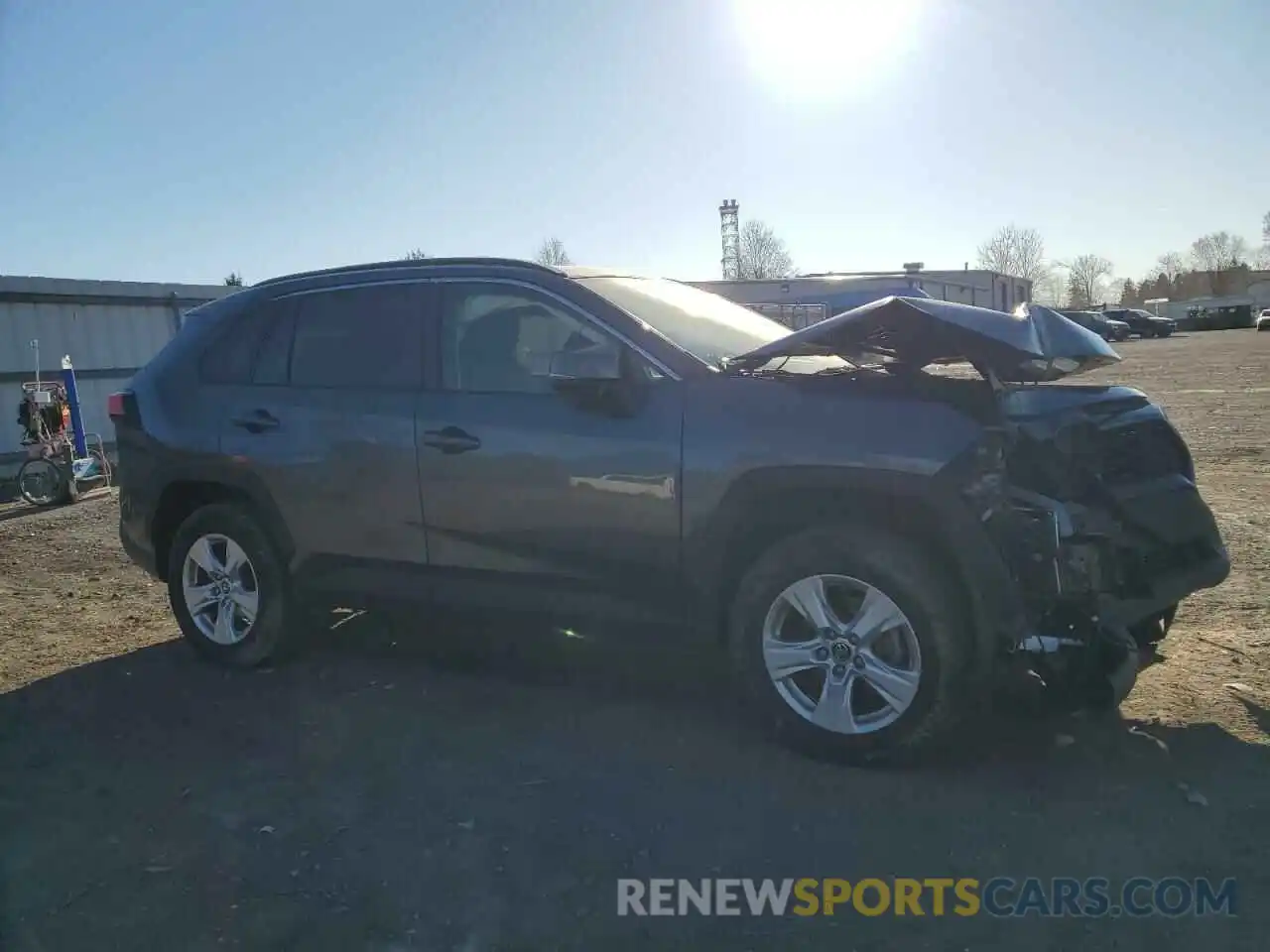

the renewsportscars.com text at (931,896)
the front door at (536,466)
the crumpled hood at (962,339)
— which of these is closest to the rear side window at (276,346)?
the front door at (536,466)

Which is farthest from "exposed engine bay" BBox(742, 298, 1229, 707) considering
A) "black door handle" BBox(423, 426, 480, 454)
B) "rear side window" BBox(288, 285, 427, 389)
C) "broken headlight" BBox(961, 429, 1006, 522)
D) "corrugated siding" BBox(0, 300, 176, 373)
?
"corrugated siding" BBox(0, 300, 176, 373)

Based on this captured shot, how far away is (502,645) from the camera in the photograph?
5348 millimetres

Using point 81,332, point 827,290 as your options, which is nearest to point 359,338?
point 81,332

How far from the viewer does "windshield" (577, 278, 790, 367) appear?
4.30m

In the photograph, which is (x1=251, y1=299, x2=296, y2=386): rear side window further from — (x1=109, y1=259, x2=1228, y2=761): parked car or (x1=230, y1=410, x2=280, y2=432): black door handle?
(x1=230, y1=410, x2=280, y2=432): black door handle

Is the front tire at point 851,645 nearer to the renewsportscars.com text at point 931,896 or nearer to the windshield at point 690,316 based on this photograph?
the renewsportscars.com text at point 931,896

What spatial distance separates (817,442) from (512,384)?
1414 mm

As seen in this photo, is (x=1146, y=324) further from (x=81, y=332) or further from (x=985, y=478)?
(x=985, y=478)

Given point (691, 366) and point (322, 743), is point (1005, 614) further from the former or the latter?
point (322, 743)

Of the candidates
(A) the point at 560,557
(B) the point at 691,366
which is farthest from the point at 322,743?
(B) the point at 691,366

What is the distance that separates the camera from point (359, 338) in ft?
15.8

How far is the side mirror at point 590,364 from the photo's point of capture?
151 inches

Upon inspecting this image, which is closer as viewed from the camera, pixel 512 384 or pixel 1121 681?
pixel 1121 681

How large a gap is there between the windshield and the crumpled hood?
0.31 m
